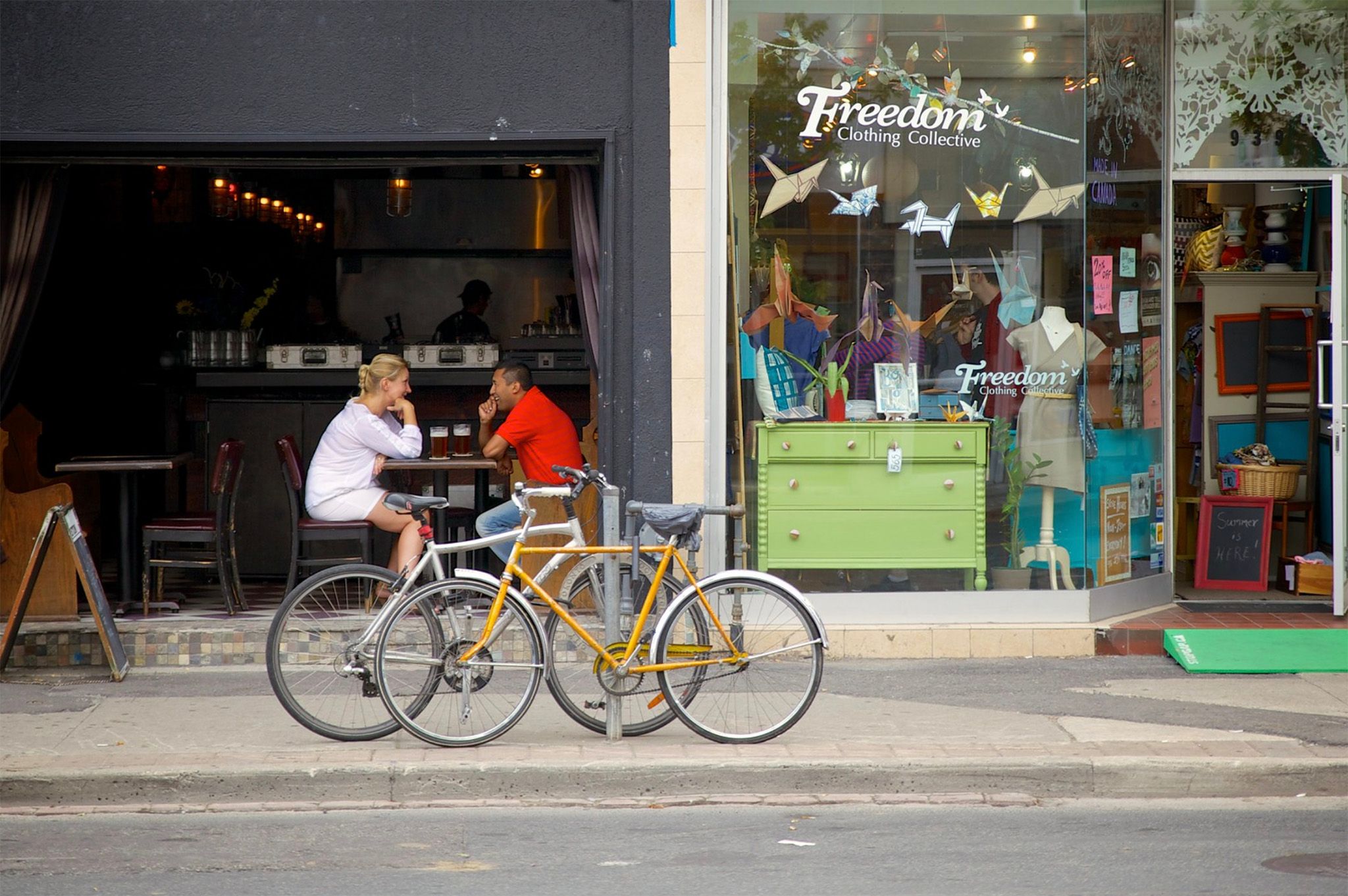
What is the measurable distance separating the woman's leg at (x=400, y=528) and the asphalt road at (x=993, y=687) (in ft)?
3.44

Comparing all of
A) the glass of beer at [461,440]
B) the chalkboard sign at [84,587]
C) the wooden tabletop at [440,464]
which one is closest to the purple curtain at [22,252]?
the chalkboard sign at [84,587]

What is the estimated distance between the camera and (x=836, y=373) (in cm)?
862

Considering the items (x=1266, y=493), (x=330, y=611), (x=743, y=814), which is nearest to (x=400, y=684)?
(x=330, y=611)

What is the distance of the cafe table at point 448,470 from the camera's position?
30.1 ft

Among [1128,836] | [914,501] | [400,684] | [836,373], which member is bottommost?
[1128,836]

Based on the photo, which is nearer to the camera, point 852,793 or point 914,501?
point 852,793

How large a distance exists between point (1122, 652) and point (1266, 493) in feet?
8.21

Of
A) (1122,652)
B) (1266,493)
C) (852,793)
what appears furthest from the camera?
(1266,493)

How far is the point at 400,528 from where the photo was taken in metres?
8.73

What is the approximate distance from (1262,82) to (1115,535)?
3.16 metres

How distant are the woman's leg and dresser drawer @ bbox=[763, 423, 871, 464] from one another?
7.16 ft

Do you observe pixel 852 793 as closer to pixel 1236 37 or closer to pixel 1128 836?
pixel 1128 836

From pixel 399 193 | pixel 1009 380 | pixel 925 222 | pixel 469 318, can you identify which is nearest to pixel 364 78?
pixel 925 222

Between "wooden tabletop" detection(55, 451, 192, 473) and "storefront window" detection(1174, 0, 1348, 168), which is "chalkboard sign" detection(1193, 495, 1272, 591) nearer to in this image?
"storefront window" detection(1174, 0, 1348, 168)
